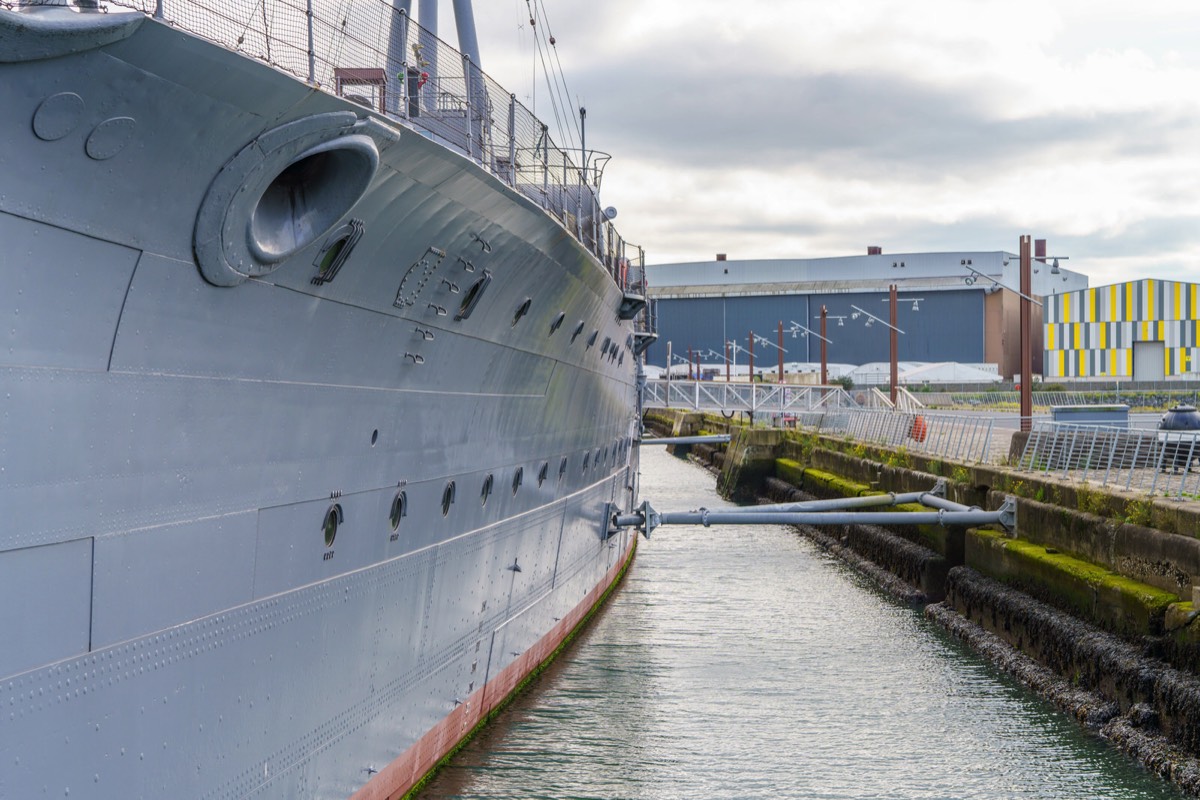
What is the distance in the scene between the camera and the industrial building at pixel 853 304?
99812mm

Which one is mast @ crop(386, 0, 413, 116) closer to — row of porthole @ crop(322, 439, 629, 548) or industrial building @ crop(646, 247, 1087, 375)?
row of porthole @ crop(322, 439, 629, 548)

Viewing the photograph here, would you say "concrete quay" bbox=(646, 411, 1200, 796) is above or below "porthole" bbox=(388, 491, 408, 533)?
below

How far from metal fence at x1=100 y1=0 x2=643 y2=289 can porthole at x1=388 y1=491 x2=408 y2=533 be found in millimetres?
2621

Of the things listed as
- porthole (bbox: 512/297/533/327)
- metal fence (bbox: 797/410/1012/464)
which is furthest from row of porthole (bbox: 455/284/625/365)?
metal fence (bbox: 797/410/1012/464)

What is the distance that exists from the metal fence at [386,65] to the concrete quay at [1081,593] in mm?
7452

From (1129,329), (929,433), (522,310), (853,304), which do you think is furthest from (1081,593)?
(853,304)

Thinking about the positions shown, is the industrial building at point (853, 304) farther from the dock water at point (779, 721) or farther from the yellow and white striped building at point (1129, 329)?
the dock water at point (779, 721)

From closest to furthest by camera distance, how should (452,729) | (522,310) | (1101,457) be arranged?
(452,729), (522,310), (1101,457)

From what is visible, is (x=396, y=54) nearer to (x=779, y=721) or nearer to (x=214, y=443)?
(x=214, y=443)

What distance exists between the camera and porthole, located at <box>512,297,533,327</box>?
11.7m

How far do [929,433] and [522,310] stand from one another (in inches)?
841

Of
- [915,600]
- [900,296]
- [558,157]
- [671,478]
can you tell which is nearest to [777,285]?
[900,296]

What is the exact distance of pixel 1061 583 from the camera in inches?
611

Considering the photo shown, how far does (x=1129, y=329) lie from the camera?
77000mm
